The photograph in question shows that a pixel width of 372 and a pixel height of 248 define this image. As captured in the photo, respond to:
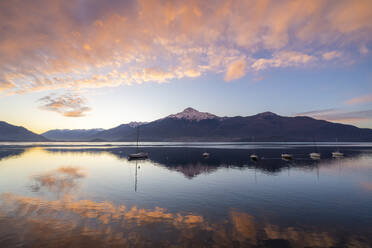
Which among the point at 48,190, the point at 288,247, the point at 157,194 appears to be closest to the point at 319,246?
the point at 288,247

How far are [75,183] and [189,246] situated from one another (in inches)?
1308

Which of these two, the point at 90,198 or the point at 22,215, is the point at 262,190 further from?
the point at 22,215

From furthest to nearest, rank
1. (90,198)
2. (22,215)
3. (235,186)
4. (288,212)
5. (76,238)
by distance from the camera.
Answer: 1. (235,186)
2. (90,198)
3. (288,212)
4. (22,215)
5. (76,238)

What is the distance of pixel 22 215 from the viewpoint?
22.6 meters

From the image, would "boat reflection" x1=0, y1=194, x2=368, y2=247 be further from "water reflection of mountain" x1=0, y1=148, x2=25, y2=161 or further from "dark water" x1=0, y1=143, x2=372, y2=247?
"water reflection of mountain" x1=0, y1=148, x2=25, y2=161

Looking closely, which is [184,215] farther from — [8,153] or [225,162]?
[8,153]

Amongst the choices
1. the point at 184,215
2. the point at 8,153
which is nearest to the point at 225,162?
the point at 184,215

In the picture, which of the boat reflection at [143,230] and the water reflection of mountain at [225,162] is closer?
the boat reflection at [143,230]

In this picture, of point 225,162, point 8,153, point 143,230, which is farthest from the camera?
point 8,153

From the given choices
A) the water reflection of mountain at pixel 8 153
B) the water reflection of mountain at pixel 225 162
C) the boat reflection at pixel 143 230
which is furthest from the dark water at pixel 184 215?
the water reflection of mountain at pixel 8 153

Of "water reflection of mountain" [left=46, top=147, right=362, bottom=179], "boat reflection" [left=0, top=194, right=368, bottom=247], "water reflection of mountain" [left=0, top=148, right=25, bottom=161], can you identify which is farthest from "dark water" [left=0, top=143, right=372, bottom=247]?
"water reflection of mountain" [left=0, top=148, right=25, bottom=161]

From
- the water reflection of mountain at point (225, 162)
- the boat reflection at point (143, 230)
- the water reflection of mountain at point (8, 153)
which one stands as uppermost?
the water reflection of mountain at point (8, 153)

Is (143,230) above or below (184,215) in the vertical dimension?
above

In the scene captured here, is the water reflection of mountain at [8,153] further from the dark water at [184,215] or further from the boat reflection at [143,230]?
the boat reflection at [143,230]
